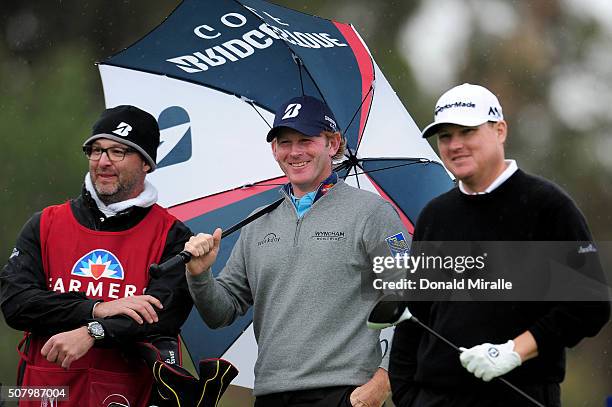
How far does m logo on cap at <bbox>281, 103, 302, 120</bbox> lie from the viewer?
15.9 feet

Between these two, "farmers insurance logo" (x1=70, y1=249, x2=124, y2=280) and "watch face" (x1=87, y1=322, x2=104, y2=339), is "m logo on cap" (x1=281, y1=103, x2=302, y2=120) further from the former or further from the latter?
"watch face" (x1=87, y1=322, x2=104, y2=339)

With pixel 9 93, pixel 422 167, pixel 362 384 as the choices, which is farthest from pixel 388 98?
pixel 9 93

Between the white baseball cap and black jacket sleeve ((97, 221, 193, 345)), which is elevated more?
the white baseball cap

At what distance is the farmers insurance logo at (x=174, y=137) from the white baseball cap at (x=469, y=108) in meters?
1.76

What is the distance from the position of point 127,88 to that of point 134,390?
152cm

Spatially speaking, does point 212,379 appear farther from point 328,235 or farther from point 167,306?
point 328,235

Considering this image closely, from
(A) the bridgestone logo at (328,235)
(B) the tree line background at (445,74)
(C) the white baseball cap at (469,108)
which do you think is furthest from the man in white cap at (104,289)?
(B) the tree line background at (445,74)

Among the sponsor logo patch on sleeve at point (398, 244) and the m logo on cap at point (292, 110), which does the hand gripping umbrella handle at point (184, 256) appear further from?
the sponsor logo patch on sleeve at point (398, 244)

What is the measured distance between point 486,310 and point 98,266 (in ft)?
5.50

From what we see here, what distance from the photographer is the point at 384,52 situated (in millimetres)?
12828

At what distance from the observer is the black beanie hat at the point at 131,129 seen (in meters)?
4.90

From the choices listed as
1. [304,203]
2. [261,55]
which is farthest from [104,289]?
[261,55]

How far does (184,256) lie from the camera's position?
4488 mm

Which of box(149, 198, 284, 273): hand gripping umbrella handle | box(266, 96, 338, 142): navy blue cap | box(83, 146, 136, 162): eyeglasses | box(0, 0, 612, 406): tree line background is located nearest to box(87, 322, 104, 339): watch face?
box(149, 198, 284, 273): hand gripping umbrella handle
